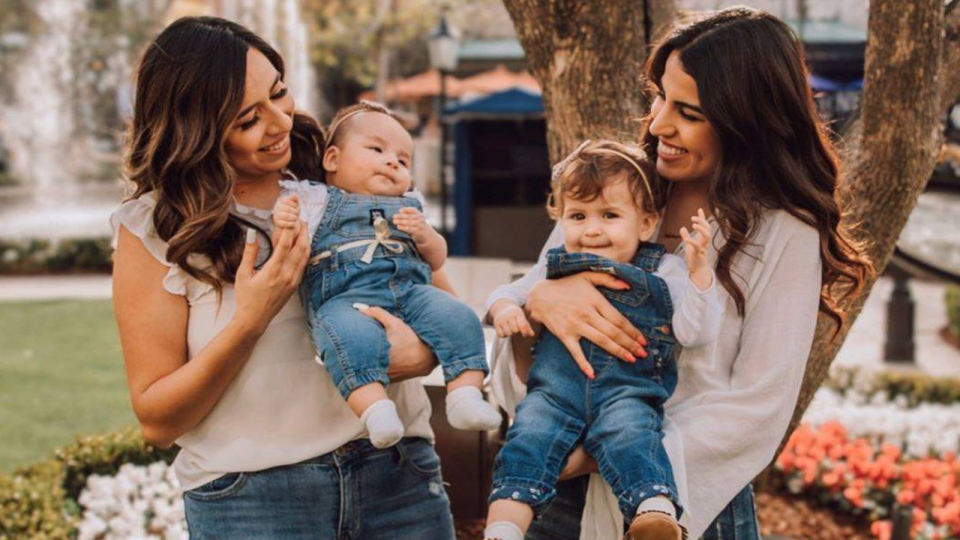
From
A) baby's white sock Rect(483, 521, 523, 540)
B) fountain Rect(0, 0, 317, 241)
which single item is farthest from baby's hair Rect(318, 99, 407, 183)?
fountain Rect(0, 0, 317, 241)

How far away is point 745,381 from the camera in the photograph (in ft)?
6.86

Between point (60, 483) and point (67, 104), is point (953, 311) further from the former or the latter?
point (67, 104)

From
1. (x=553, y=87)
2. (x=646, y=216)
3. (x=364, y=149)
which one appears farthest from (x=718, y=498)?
(x=553, y=87)

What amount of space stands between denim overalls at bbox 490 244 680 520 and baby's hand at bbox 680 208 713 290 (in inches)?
5.8

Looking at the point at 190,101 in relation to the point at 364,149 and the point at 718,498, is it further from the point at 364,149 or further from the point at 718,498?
the point at 718,498

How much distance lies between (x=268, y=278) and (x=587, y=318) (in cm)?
64

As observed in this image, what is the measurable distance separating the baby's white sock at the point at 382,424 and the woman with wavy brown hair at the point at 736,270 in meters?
0.35

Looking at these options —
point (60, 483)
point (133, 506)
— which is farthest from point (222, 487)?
point (60, 483)

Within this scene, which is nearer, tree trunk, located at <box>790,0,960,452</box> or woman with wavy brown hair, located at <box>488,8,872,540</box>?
woman with wavy brown hair, located at <box>488,8,872,540</box>

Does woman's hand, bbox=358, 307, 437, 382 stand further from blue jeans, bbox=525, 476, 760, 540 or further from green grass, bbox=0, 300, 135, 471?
green grass, bbox=0, 300, 135, 471

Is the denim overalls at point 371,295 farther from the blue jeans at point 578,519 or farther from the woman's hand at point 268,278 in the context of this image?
the blue jeans at point 578,519

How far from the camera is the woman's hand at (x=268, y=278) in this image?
6.90ft

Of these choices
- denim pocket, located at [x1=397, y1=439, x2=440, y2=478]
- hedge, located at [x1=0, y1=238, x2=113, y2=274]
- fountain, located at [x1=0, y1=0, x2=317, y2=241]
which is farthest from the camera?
fountain, located at [x1=0, y1=0, x2=317, y2=241]

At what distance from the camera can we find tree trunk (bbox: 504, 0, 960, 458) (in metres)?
3.11
